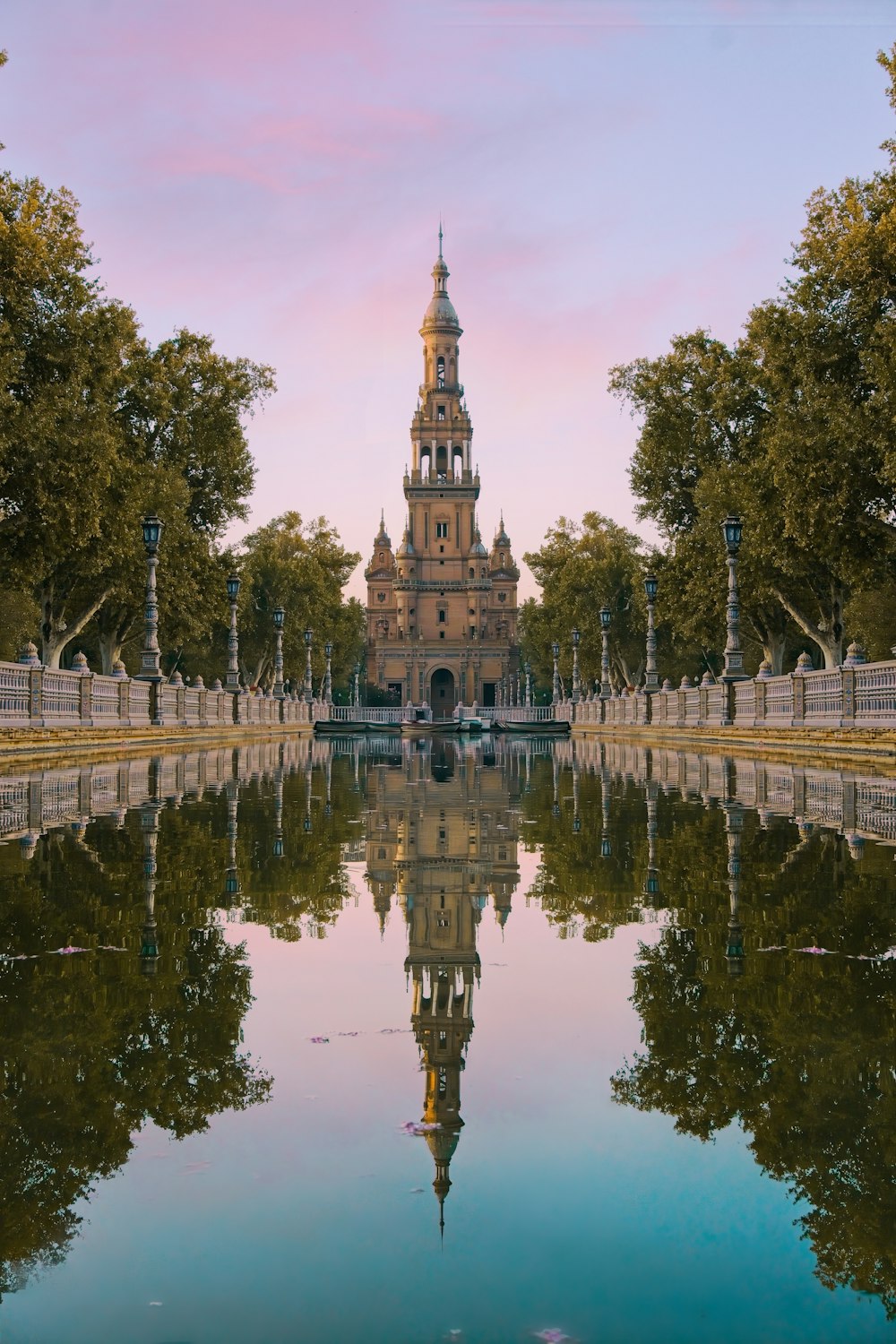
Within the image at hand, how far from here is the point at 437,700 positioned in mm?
153500

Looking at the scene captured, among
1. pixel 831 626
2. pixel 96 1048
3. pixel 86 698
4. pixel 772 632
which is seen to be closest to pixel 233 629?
pixel 86 698

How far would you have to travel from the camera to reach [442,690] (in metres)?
154

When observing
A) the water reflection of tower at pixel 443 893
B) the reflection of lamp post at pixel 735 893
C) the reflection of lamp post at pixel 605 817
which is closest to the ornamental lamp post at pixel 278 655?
the reflection of lamp post at pixel 605 817

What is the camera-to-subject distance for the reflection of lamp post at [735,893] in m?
5.20

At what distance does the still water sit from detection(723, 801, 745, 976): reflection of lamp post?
0.04m

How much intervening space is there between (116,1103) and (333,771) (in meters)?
21.2

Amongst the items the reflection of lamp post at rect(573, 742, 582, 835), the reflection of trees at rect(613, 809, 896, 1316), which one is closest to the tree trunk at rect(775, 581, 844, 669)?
the reflection of lamp post at rect(573, 742, 582, 835)

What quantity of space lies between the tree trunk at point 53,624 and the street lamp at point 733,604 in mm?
19952

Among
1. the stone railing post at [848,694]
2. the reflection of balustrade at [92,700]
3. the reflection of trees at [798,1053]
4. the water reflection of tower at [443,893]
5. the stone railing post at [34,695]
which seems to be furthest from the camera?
the stone railing post at [848,694]

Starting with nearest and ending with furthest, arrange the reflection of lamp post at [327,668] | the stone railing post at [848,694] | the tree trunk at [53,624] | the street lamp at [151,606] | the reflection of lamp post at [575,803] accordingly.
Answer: the reflection of lamp post at [575,803] < the stone railing post at [848,694] < the street lamp at [151,606] < the tree trunk at [53,624] < the reflection of lamp post at [327,668]

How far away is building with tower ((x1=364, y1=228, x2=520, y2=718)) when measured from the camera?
5930 inches

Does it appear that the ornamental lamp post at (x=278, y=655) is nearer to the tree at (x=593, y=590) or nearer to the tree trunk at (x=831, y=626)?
the tree at (x=593, y=590)

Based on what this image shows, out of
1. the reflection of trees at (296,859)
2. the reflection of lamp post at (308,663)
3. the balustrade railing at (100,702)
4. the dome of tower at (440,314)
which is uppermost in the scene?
the dome of tower at (440,314)

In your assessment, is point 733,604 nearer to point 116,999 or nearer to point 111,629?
point 111,629
